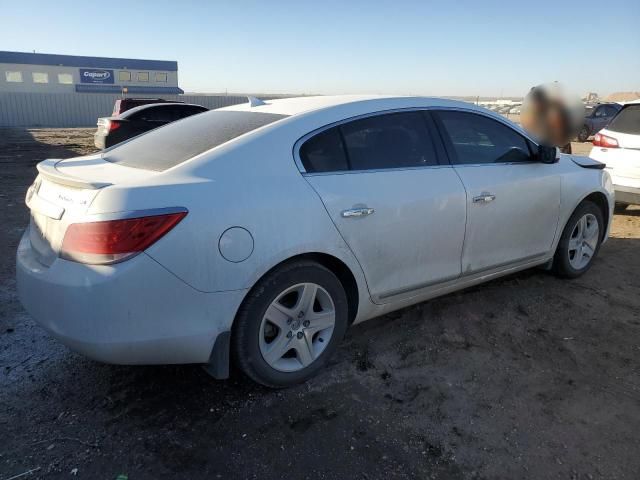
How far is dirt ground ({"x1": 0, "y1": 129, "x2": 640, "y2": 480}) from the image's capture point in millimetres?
2303

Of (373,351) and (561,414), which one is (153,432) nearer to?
(373,351)

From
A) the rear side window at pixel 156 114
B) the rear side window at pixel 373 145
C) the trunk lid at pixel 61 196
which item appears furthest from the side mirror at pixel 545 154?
the rear side window at pixel 156 114

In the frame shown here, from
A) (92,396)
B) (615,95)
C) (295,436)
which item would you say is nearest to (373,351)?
(295,436)

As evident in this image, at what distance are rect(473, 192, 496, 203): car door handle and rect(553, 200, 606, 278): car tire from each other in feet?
4.05

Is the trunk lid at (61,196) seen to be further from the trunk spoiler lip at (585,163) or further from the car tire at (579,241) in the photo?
the trunk spoiler lip at (585,163)

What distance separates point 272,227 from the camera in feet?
8.34

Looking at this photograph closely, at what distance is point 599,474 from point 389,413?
978mm

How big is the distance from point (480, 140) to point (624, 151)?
3.93 metres

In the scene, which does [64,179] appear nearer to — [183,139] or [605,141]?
[183,139]

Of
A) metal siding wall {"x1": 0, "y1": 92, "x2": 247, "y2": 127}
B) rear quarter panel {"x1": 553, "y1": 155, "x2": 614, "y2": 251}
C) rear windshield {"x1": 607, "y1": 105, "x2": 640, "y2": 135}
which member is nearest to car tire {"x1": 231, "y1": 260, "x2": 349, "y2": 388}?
rear quarter panel {"x1": 553, "y1": 155, "x2": 614, "y2": 251}

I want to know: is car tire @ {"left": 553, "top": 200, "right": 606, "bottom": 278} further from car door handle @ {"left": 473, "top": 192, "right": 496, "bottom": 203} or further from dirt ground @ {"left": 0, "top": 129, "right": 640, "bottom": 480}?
car door handle @ {"left": 473, "top": 192, "right": 496, "bottom": 203}

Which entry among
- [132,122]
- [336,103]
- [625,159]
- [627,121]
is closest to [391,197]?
[336,103]

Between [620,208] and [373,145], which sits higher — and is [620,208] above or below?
below

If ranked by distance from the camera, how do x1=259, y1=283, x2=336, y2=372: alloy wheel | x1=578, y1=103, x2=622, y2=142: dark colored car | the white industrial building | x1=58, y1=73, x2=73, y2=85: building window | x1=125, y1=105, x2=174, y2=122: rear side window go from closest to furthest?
x1=259, y1=283, x2=336, y2=372: alloy wheel
x1=125, y1=105, x2=174, y2=122: rear side window
x1=578, y1=103, x2=622, y2=142: dark colored car
the white industrial building
x1=58, y1=73, x2=73, y2=85: building window
